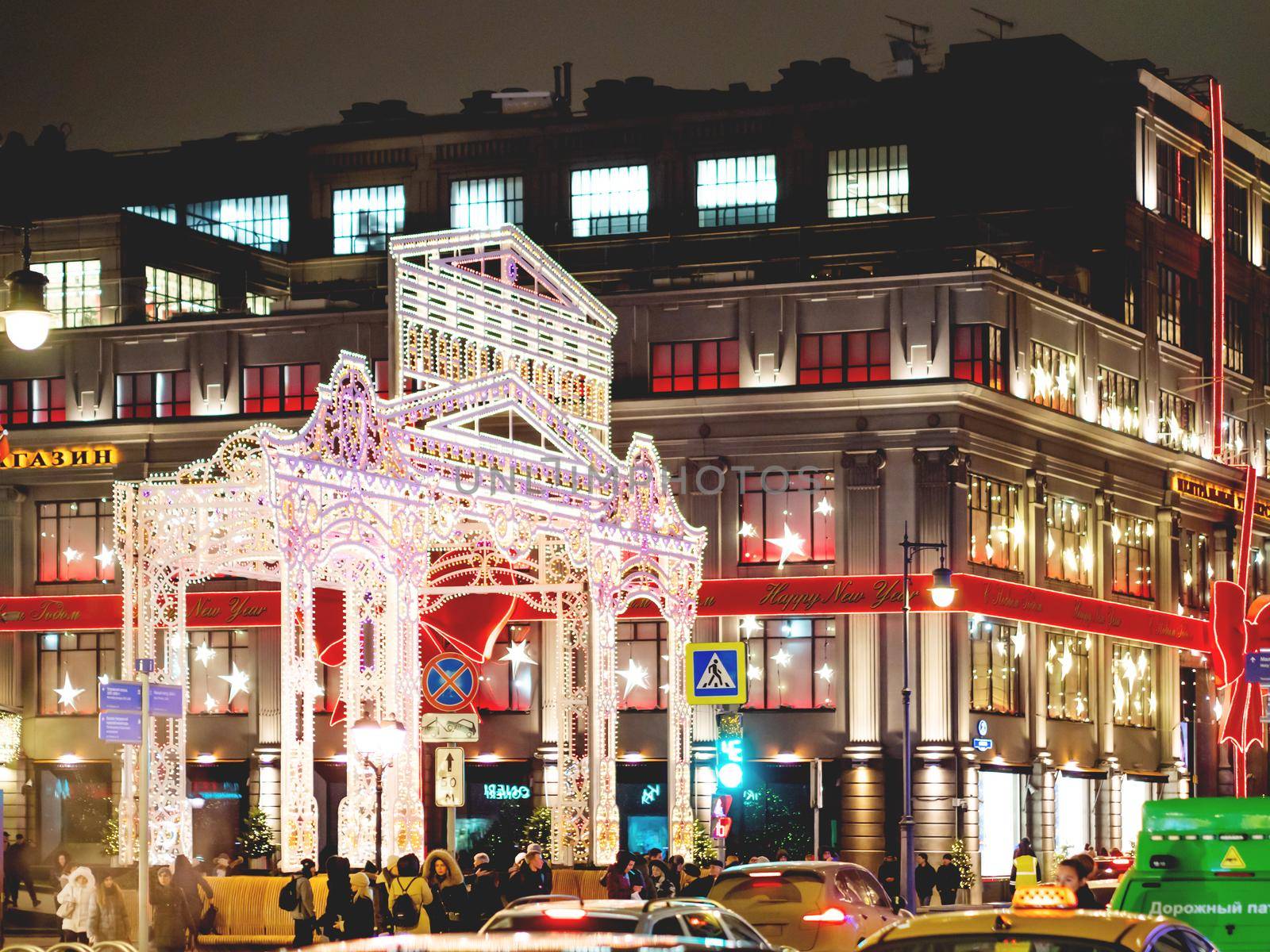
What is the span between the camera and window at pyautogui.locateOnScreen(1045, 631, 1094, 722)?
57094mm

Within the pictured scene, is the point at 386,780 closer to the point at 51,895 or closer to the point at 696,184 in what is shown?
the point at 51,895

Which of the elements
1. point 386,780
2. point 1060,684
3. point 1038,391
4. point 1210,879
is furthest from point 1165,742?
point 1210,879

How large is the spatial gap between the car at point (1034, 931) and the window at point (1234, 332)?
6125 centimetres

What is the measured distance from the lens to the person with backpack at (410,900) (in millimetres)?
25469

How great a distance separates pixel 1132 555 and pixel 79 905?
129 feet

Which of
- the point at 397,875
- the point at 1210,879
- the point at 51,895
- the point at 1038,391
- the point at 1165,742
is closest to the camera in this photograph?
the point at 1210,879

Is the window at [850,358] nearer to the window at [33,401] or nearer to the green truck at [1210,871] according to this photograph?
the window at [33,401]

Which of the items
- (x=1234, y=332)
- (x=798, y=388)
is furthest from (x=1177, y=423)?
(x=798, y=388)

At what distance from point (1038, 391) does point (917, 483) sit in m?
6.04

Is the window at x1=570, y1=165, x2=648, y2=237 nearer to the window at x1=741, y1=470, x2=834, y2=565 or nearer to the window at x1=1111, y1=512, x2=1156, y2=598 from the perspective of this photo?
the window at x1=741, y1=470, x2=834, y2=565

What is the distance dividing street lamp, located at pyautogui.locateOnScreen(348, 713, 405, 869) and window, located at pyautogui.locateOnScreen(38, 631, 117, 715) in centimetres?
3000

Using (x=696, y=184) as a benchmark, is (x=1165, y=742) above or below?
below

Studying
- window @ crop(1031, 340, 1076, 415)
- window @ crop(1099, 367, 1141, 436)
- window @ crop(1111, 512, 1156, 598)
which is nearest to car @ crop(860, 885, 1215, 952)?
window @ crop(1031, 340, 1076, 415)

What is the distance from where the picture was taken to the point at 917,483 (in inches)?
2078
